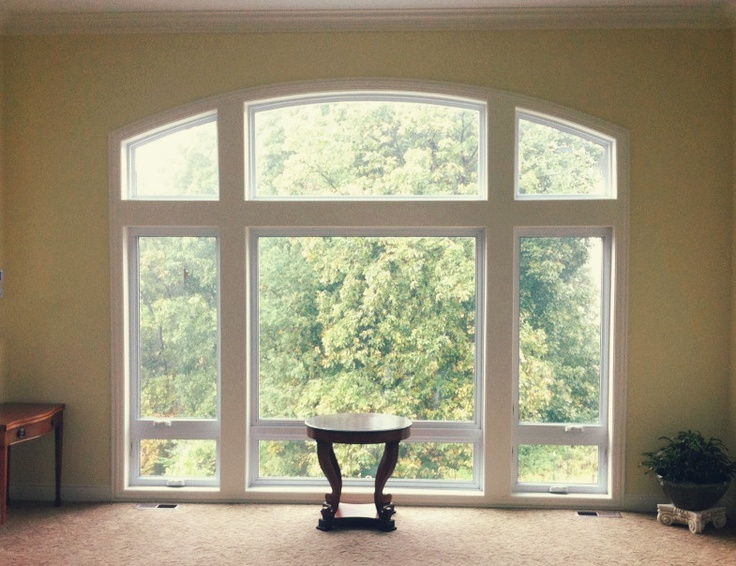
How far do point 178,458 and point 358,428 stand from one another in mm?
1519

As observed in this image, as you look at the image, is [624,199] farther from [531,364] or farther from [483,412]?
[483,412]

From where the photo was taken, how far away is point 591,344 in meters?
5.59

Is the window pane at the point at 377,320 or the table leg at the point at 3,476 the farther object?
the window pane at the point at 377,320

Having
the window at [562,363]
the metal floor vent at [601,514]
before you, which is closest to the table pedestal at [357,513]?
the window at [562,363]

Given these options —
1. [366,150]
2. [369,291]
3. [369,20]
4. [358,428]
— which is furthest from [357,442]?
[369,20]

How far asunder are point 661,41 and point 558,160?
1000mm

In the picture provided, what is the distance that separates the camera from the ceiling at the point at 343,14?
525 centimetres

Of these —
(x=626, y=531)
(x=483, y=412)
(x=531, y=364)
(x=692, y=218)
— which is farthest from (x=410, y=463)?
(x=692, y=218)

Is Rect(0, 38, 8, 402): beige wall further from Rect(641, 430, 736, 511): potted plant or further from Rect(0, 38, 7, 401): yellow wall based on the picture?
Rect(641, 430, 736, 511): potted plant

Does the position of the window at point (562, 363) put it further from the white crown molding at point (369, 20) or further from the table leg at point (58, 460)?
the table leg at point (58, 460)

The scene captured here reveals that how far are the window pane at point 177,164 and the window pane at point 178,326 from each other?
1.06 ft

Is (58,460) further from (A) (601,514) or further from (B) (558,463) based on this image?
(A) (601,514)

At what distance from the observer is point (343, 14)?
17.7 feet

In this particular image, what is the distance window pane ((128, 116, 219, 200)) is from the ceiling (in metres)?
0.70
